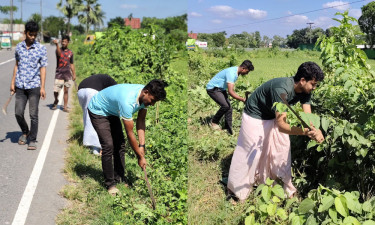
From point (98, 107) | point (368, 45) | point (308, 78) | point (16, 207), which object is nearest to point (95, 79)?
point (98, 107)

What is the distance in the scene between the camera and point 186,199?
15.7 ft

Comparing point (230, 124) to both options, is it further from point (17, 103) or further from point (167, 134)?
point (17, 103)

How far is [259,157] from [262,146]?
13cm

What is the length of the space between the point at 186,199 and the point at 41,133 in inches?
178

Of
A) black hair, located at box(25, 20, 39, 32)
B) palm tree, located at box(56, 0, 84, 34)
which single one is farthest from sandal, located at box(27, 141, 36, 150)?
palm tree, located at box(56, 0, 84, 34)

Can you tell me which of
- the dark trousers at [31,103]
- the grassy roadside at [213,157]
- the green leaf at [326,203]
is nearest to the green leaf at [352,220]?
the green leaf at [326,203]

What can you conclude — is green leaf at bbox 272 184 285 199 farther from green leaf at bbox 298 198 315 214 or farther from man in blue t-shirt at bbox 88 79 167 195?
man in blue t-shirt at bbox 88 79 167 195

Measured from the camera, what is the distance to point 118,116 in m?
5.38

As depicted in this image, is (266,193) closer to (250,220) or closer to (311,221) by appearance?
(250,220)

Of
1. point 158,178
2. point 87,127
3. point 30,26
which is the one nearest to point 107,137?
point 158,178

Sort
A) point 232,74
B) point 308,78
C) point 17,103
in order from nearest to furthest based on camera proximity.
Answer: point 308,78, point 17,103, point 232,74

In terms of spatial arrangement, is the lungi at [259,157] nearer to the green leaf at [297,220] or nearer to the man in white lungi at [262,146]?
the man in white lungi at [262,146]

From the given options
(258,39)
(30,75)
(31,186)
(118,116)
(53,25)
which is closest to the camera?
(118,116)

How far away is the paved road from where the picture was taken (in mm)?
4703
